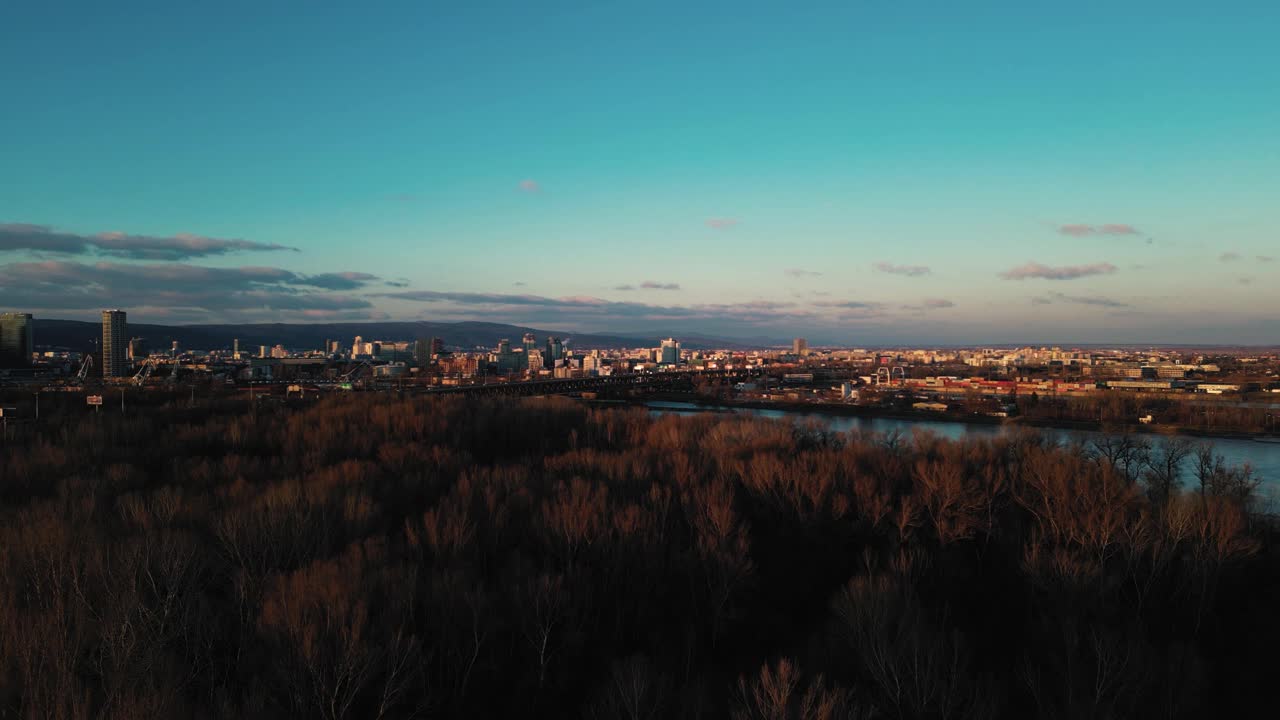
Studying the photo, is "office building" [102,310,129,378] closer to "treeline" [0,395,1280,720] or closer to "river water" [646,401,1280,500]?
"river water" [646,401,1280,500]

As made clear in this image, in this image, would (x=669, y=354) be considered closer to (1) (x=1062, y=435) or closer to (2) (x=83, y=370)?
(2) (x=83, y=370)

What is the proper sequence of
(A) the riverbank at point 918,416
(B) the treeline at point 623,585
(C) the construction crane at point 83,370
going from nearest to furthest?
(B) the treeline at point 623,585 < (A) the riverbank at point 918,416 < (C) the construction crane at point 83,370

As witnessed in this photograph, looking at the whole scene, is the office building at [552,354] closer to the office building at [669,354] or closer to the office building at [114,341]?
the office building at [669,354]

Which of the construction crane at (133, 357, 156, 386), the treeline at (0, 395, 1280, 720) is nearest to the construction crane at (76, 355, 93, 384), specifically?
the construction crane at (133, 357, 156, 386)

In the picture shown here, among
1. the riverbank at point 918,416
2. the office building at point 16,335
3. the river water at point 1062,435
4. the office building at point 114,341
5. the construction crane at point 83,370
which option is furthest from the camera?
the office building at point 114,341

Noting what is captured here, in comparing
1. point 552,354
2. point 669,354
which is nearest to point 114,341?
point 552,354

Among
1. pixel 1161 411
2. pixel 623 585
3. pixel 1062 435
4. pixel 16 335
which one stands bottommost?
pixel 1062 435

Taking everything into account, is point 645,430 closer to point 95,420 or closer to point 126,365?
point 95,420

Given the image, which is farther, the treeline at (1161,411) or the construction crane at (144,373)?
the construction crane at (144,373)

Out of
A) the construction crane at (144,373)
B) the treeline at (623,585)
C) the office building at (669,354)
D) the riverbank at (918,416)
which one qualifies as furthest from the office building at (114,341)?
the office building at (669,354)
